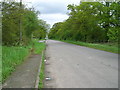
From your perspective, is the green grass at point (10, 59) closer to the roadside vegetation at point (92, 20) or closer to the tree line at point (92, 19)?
the roadside vegetation at point (92, 20)

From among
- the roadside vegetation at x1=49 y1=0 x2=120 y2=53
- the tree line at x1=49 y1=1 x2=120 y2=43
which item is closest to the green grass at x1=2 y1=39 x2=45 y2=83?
the roadside vegetation at x1=49 y1=0 x2=120 y2=53

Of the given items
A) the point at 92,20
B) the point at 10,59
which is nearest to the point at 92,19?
the point at 92,20

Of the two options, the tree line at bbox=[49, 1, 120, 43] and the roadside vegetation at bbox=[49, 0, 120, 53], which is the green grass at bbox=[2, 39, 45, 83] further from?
the tree line at bbox=[49, 1, 120, 43]

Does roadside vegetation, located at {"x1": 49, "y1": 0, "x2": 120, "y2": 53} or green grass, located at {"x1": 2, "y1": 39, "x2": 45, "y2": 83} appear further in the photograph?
roadside vegetation, located at {"x1": 49, "y1": 0, "x2": 120, "y2": 53}

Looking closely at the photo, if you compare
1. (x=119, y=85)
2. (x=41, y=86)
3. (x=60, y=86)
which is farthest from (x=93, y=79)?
(x=41, y=86)

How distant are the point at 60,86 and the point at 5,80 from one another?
7.40 feet

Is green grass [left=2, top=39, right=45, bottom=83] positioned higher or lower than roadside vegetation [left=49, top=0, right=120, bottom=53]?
lower

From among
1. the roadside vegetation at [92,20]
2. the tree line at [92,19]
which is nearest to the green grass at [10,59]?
the roadside vegetation at [92,20]

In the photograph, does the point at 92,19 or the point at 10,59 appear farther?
the point at 92,19

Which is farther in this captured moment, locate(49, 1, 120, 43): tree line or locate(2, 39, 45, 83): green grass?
locate(49, 1, 120, 43): tree line

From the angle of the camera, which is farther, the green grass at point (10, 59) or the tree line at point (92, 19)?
the tree line at point (92, 19)

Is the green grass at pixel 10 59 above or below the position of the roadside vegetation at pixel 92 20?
below

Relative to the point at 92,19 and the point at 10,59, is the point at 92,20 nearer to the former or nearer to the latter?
the point at 92,19

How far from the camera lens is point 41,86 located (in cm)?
510
